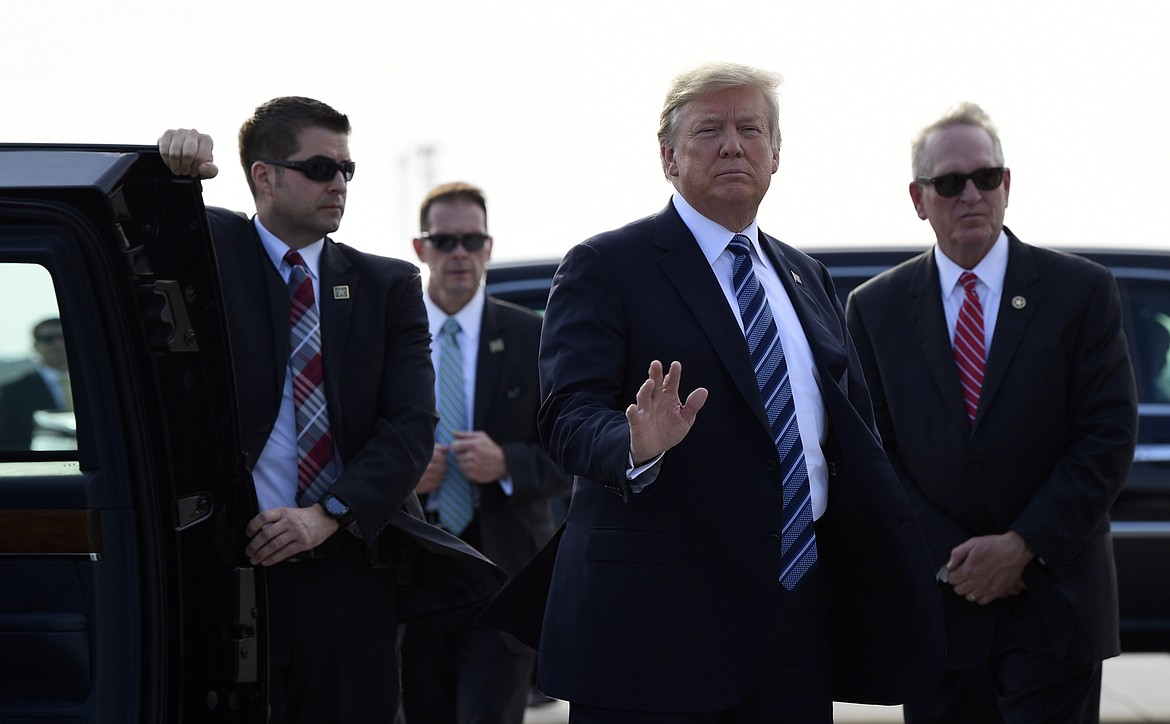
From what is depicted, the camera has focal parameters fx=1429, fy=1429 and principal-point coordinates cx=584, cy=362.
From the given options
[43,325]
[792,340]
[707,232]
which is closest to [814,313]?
[792,340]

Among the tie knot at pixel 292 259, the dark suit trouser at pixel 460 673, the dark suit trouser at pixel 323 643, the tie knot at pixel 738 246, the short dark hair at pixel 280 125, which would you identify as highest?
the short dark hair at pixel 280 125

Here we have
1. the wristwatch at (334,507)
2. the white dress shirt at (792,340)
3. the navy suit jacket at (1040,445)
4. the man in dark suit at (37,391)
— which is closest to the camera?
the man in dark suit at (37,391)

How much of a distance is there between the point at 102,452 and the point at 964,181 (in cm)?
248

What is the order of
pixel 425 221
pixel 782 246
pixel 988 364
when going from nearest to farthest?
pixel 782 246 < pixel 988 364 < pixel 425 221

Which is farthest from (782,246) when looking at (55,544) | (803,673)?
(55,544)

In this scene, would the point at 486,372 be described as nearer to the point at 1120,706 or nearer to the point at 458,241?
the point at 458,241

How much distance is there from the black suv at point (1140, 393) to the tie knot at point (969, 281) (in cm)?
215

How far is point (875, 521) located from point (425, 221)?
2.76 m

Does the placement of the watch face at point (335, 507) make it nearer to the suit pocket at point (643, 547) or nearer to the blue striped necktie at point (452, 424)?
the suit pocket at point (643, 547)

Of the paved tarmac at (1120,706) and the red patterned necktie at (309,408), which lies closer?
the red patterned necktie at (309,408)

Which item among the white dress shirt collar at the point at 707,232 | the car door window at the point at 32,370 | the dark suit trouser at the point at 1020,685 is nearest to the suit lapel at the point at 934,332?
the dark suit trouser at the point at 1020,685

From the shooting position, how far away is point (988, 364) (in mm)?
3863

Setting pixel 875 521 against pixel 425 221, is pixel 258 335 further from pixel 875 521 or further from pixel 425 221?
pixel 425 221

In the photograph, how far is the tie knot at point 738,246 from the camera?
306 centimetres
